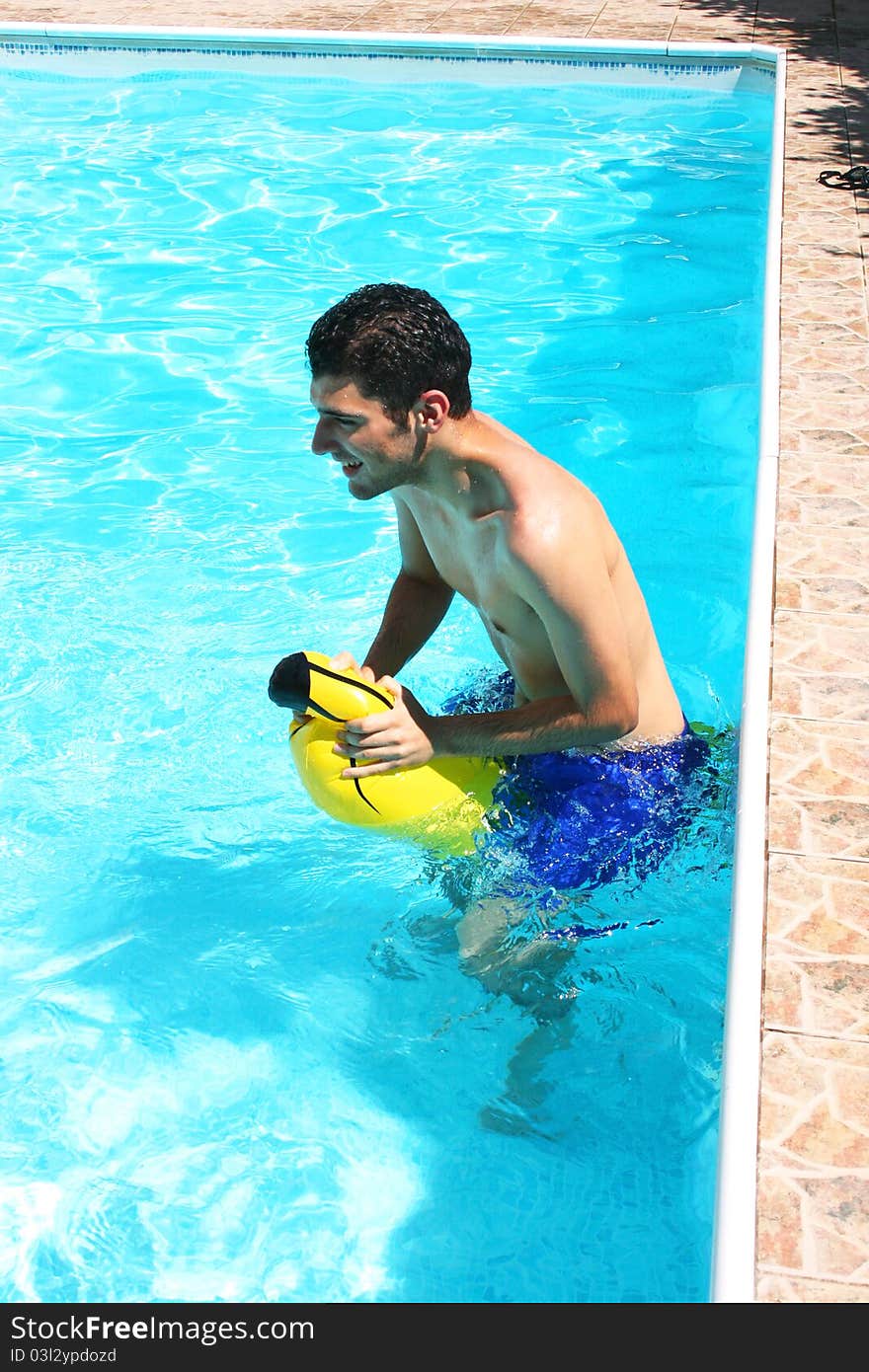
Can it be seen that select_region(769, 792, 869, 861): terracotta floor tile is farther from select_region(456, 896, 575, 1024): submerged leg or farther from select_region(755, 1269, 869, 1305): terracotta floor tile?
select_region(755, 1269, 869, 1305): terracotta floor tile

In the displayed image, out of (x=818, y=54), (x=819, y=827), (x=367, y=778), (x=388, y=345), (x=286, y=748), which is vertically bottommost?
(x=286, y=748)

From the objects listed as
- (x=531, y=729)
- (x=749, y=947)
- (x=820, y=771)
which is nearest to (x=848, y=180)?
(x=820, y=771)

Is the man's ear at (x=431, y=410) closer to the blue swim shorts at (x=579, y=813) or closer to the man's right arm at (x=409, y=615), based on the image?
the man's right arm at (x=409, y=615)

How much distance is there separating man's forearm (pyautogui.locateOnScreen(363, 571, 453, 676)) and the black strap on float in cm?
544

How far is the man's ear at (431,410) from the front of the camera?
2.63 metres

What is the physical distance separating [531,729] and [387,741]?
31 centimetres

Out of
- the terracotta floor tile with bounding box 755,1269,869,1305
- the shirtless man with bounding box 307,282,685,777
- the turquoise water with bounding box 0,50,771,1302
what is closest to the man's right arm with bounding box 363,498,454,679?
the shirtless man with bounding box 307,282,685,777

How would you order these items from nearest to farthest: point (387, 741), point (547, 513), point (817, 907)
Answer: point (547, 513) → point (387, 741) → point (817, 907)

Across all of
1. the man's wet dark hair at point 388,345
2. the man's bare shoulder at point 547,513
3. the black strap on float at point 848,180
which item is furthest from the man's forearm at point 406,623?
the black strap on float at point 848,180

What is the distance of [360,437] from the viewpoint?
8.60ft

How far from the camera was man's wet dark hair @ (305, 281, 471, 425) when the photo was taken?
8.41 feet

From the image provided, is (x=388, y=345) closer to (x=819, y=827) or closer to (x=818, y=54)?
(x=819, y=827)

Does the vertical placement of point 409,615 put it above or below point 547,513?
below

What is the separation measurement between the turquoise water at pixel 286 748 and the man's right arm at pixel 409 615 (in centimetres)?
61
